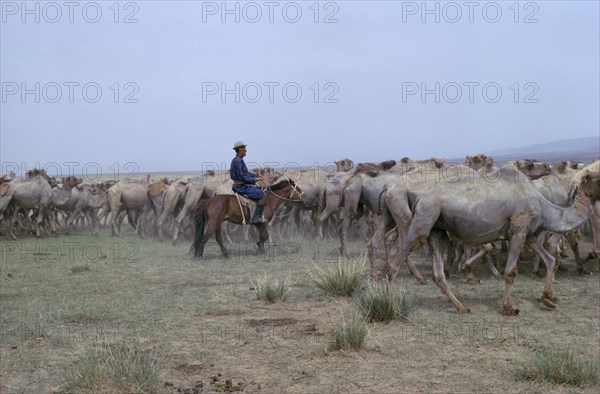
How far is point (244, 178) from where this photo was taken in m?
17.2

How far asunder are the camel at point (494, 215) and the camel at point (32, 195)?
1772cm

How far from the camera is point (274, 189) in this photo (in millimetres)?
18516

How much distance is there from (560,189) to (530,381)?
23.6ft

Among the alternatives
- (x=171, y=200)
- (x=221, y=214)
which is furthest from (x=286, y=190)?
(x=171, y=200)

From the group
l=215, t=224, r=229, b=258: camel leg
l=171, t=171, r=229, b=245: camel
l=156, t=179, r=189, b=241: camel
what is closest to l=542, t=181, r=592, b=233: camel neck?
l=215, t=224, r=229, b=258: camel leg

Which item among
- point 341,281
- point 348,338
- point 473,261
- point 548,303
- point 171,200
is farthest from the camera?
point 171,200

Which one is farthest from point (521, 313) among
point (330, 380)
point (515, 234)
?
point (330, 380)

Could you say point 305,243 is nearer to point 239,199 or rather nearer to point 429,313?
point 239,199

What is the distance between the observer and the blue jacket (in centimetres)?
1692

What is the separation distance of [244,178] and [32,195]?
10.7 meters

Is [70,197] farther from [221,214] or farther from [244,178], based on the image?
[244,178]

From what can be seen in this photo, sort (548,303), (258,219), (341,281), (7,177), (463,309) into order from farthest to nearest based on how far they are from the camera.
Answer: (7,177) < (258,219) < (341,281) < (548,303) < (463,309)

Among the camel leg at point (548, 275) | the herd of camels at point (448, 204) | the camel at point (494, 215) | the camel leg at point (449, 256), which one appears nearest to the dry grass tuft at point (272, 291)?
the herd of camels at point (448, 204)

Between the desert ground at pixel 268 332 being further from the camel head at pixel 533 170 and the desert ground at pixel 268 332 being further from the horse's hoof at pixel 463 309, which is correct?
the camel head at pixel 533 170
